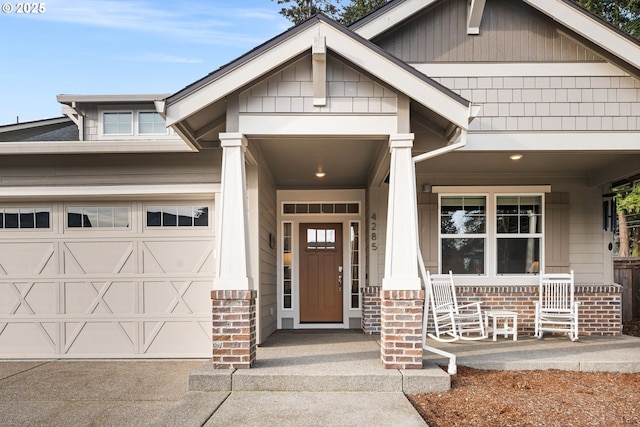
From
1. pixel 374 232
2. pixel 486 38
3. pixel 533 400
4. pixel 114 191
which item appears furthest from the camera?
pixel 374 232

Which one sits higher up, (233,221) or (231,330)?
(233,221)

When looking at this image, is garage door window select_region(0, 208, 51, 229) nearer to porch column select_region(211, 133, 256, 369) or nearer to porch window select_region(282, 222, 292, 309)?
porch column select_region(211, 133, 256, 369)

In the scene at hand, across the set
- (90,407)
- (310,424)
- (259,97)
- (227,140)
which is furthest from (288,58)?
(90,407)

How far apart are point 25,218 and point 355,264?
16.7ft

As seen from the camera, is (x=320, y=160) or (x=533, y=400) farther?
(x=320, y=160)

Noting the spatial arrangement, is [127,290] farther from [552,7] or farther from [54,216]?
[552,7]

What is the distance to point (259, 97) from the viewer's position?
4941 millimetres

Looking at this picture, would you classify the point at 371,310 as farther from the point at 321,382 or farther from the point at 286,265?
the point at 321,382

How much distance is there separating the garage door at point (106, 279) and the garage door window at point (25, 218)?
13mm

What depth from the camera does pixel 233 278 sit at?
4.79 meters

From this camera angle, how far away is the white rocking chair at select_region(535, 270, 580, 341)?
686cm

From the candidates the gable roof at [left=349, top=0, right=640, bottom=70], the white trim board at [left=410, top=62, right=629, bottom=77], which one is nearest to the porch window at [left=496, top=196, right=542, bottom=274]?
the white trim board at [left=410, top=62, right=629, bottom=77]

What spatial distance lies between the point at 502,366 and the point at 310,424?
250cm

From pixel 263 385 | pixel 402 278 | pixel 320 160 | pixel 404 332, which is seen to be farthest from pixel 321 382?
pixel 320 160
